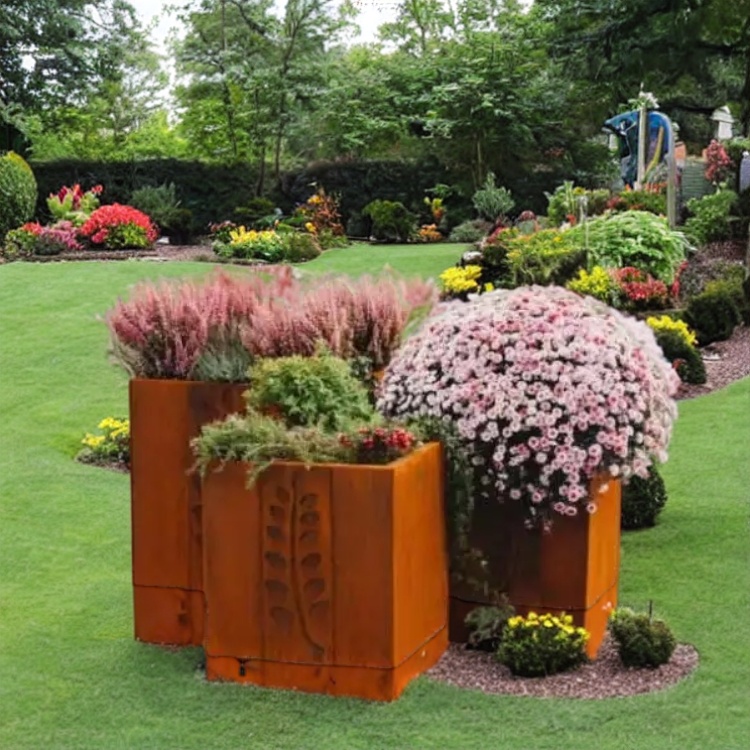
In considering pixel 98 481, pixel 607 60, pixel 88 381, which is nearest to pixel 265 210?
pixel 607 60

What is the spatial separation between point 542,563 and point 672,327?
24.5 feet

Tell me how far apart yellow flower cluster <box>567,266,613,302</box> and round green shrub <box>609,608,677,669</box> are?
7.09 m

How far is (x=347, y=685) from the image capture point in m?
4.48

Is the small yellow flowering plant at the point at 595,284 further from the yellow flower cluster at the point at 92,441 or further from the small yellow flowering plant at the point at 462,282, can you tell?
the yellow flower cluster at the point at 92,441

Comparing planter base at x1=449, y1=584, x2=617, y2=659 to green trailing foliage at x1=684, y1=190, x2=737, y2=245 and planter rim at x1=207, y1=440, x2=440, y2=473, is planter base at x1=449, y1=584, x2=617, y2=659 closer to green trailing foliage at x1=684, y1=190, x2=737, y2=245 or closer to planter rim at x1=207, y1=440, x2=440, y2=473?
planter rim at x1=207, y1=440, x2=440, y2=473

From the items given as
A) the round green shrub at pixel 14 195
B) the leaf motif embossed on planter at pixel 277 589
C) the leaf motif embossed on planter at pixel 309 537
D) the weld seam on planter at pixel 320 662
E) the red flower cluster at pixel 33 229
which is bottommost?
the weld seam on planter at pixel 320 662

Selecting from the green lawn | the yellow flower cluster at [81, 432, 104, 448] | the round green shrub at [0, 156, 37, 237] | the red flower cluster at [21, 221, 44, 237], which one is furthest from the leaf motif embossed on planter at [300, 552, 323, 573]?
the round green shrub at [0, 156, 37, 237]

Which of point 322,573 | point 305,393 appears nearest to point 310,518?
point 322,573

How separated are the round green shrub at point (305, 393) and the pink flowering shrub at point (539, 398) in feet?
0.89

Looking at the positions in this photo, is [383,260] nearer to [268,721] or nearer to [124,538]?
[124,538]

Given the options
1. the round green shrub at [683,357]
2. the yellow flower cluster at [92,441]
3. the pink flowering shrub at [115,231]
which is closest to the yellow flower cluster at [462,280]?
the round green shrub at [683,357]

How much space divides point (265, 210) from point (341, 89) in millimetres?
5558

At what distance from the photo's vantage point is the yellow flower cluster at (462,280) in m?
12.2

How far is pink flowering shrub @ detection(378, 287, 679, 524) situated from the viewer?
4695 millimetres
